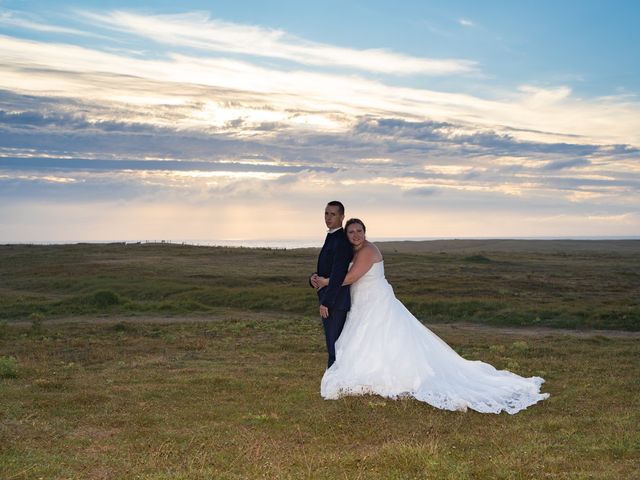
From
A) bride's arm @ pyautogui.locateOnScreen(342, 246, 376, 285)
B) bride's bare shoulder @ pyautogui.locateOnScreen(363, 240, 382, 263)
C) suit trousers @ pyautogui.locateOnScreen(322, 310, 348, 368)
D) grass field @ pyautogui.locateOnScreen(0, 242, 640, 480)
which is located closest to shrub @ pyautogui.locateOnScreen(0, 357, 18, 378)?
grass field @ pyautogui.locateOnScreen(0, 242, 640, 480)

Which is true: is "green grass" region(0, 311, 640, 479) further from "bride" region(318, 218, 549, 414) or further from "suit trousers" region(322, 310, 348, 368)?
"suit trousers" region(322, 310, 348, 368)

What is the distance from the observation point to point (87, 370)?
1600cm

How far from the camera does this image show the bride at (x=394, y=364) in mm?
12016

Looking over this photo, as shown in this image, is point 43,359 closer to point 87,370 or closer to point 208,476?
point 87,370

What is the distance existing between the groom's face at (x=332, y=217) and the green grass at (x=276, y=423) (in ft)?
10.7

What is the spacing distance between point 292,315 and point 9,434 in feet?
77.0

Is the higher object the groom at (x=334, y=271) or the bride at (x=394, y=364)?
the groom at (x=334, y=271)

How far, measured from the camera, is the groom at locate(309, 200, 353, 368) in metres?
12.6

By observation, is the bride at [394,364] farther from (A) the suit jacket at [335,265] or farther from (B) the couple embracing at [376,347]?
(A) the suit jacket at [335,265]

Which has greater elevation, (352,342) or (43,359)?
(352,342)

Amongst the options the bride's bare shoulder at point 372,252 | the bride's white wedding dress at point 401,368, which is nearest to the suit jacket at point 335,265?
the bride's bare shoulder at point 372,252

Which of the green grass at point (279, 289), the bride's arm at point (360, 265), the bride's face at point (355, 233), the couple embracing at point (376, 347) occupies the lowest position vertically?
the green grass at point (279, 289)

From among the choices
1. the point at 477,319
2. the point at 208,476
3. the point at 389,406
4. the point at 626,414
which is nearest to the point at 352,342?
the point at 389,406

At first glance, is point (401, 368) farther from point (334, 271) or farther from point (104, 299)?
point (104, 299)
